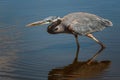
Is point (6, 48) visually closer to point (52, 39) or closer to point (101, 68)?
point (52, 39)

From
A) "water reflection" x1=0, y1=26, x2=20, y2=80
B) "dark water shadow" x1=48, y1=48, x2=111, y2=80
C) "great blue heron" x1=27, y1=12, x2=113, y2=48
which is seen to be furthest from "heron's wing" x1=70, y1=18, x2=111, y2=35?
"water reflection" x1=0, y1=26, x2=20, y2=80

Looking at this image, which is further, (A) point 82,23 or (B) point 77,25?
(A) point 82,23

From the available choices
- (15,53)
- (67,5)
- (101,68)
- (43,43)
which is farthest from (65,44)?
(67,5)

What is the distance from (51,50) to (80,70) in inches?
60.0

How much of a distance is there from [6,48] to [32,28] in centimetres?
199

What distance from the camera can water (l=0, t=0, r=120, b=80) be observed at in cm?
835

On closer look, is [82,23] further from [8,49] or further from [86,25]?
[8,49]

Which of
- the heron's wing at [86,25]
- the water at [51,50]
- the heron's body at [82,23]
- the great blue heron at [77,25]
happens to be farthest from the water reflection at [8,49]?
the heron's wing at [86,25]

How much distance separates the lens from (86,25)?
9992 mm

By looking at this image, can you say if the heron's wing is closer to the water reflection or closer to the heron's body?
the heron's body

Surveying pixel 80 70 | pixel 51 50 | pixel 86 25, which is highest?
pixel 86 25

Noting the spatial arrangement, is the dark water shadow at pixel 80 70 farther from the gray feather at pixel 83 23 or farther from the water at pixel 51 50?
the gray feather at pixel 83 23

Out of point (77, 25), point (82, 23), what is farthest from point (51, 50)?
point (82, 23)

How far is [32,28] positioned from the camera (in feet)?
39.9
